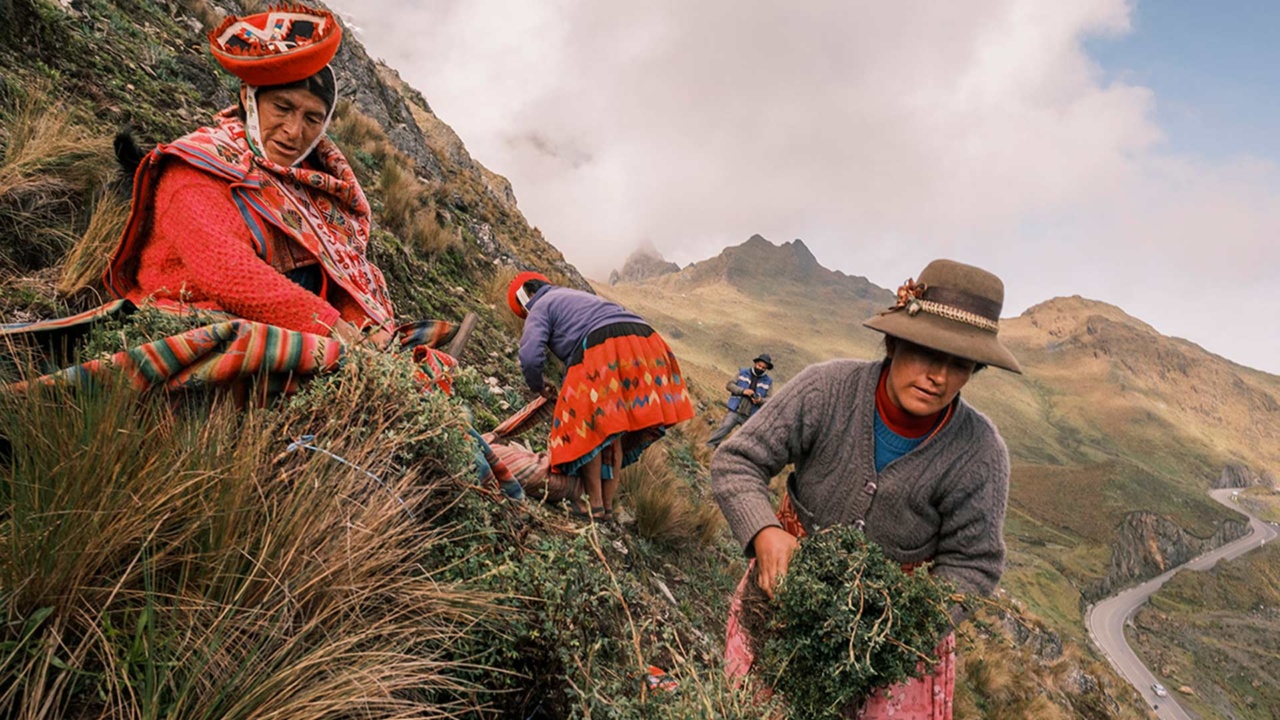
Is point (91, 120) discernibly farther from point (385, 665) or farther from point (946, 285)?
point (946, 285)

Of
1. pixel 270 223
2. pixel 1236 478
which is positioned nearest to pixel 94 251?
pixel 270 223

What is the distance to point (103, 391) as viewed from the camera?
141 cm

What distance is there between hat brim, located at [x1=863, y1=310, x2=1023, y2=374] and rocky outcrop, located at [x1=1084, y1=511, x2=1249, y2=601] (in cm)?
11905

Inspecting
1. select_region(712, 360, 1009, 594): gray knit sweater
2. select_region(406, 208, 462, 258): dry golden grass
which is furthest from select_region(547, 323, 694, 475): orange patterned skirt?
select_region(406, 208, 462, 258): dry golden grass

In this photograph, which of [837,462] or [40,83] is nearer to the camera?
[837,462]

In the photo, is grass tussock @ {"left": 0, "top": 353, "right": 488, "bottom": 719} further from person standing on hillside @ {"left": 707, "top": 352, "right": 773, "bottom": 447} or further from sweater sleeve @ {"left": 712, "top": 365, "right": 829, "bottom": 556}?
person standing on hillside @ {"left": 707, "top": 352, "right": 773, "bottom": 447}

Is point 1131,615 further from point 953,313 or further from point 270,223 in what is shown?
point 270,223

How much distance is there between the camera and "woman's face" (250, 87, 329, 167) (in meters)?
2.72

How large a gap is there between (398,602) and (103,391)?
0.89 metres

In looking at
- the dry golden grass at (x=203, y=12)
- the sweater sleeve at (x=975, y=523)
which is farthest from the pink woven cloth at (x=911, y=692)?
the dry golden grass at (x=203, y=12)

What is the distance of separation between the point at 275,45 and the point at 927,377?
3155mm

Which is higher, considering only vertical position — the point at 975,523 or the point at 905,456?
the point at 905,456

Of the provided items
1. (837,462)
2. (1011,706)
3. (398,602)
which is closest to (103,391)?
(398,602)

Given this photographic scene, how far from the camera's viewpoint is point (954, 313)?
2090 mm
